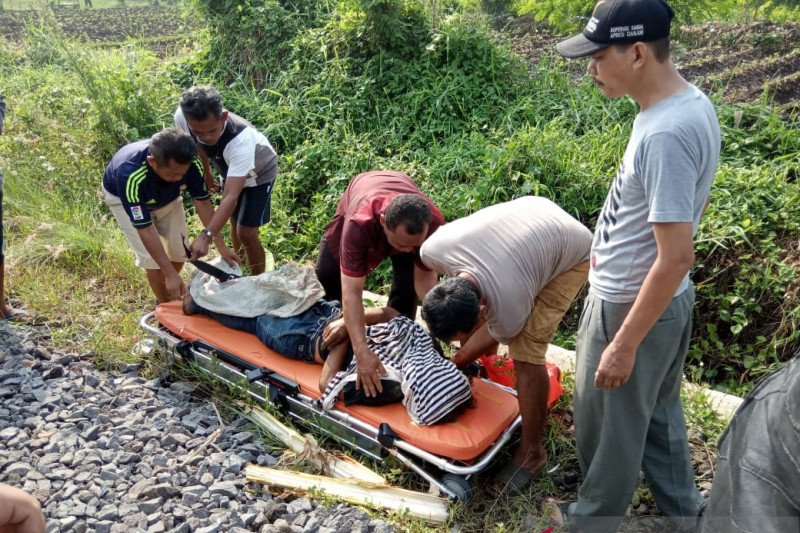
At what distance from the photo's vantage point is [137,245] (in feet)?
15.4

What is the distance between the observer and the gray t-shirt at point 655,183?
A: 208 cm

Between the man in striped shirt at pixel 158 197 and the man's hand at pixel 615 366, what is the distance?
112 inches

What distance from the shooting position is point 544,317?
10.4 ft

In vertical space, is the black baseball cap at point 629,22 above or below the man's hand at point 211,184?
above

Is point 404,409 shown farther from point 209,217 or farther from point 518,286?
point 209,217

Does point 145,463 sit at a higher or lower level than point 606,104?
lower

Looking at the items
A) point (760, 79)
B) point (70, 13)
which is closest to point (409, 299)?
point (760, 79)

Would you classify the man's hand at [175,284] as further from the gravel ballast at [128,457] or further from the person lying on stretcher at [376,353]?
the gravel ballast at [128,457]

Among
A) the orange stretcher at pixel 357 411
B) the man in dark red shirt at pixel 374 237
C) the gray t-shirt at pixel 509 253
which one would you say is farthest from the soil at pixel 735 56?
the orange stretcher at pixel 357 411

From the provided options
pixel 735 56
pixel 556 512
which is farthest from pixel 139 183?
pixel 735 56

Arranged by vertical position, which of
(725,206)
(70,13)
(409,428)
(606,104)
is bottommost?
(409,428)

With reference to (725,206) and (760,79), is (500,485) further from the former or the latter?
(760,79)

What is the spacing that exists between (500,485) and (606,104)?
3.84 m

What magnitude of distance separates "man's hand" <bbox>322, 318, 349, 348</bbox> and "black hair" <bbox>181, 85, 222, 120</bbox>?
67.2 inches
